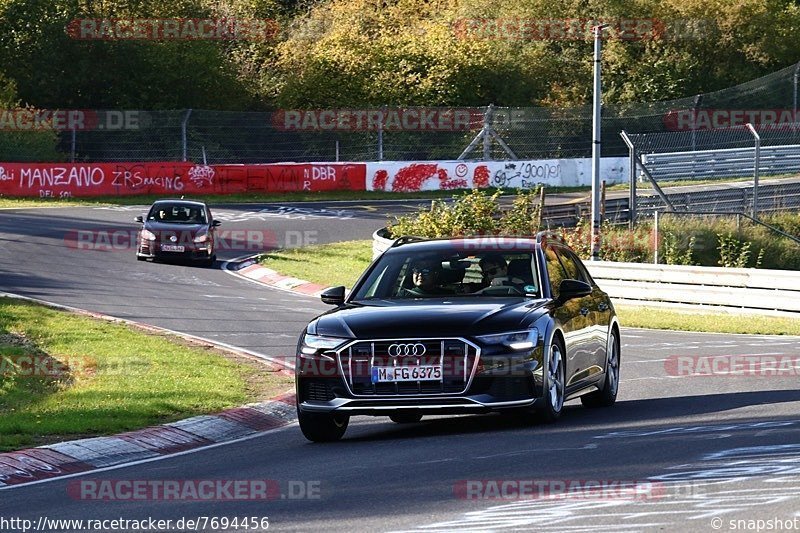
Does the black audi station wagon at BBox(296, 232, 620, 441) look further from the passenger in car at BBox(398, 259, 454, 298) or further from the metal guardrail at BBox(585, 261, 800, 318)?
the metal guardrail at BBox(585, 261, 800, 318)

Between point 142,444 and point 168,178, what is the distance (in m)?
37.4

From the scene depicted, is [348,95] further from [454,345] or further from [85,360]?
[454,345]

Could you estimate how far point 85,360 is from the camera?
1670cm

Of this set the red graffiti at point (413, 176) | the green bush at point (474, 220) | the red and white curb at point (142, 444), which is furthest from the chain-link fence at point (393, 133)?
the red and white curb at point (142, 444)

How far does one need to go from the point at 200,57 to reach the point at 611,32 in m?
21.2

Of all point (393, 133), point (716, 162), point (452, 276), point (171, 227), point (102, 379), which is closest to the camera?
point (452, 276)

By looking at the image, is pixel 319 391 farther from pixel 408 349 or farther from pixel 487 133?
pixel 487 133

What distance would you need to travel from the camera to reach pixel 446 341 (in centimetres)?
1054

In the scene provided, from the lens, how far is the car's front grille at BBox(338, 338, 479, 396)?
10547mm

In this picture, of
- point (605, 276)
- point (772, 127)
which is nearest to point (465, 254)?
point (605, 276)

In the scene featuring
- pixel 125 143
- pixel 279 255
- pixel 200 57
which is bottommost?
pixel 279 255

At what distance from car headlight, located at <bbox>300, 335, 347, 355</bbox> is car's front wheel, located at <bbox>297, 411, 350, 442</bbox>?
50 cm

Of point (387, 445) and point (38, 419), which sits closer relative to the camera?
point (387, 445)

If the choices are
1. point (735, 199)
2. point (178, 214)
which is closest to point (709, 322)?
point (178, 214)
